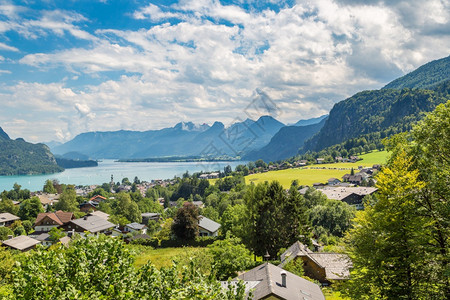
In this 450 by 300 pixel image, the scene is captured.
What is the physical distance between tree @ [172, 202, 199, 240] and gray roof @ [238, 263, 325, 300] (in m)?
21.4

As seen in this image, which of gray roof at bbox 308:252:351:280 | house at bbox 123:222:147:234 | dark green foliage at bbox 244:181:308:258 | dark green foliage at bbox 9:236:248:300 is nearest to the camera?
dark green foliage at bbox 9:236:248:300

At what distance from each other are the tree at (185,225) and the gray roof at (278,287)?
2140 cm

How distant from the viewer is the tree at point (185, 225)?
42.2 metres

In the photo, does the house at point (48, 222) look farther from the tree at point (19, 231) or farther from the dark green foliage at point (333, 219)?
the dark green foliage at point (333, 219)

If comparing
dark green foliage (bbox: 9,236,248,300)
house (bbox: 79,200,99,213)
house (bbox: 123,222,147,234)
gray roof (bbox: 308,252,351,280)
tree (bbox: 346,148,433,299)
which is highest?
dark green foliage (bbox: 9,236,248,300)

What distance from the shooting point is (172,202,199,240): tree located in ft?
138

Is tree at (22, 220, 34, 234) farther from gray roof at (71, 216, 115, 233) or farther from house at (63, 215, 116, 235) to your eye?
gray roof at (71, 216, 115, 233)

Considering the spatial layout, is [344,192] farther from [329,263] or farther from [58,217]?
[58,217]

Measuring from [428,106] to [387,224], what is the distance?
746 ft

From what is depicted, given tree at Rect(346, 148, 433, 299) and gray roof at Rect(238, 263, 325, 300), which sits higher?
tree at Rect(346, 148, 433, 299)

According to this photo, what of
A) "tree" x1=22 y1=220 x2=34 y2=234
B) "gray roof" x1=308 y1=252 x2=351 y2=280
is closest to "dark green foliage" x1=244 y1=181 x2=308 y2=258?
"gray roof" x1=308 y1=252 x2=351 y2=280

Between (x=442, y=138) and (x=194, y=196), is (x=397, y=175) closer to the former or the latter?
(x=442, y=138)

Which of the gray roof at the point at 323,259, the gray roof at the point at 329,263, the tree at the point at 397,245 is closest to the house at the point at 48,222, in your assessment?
the gray roof at the point at 323,259

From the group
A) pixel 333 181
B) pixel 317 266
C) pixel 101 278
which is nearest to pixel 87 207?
pixel 317 266
